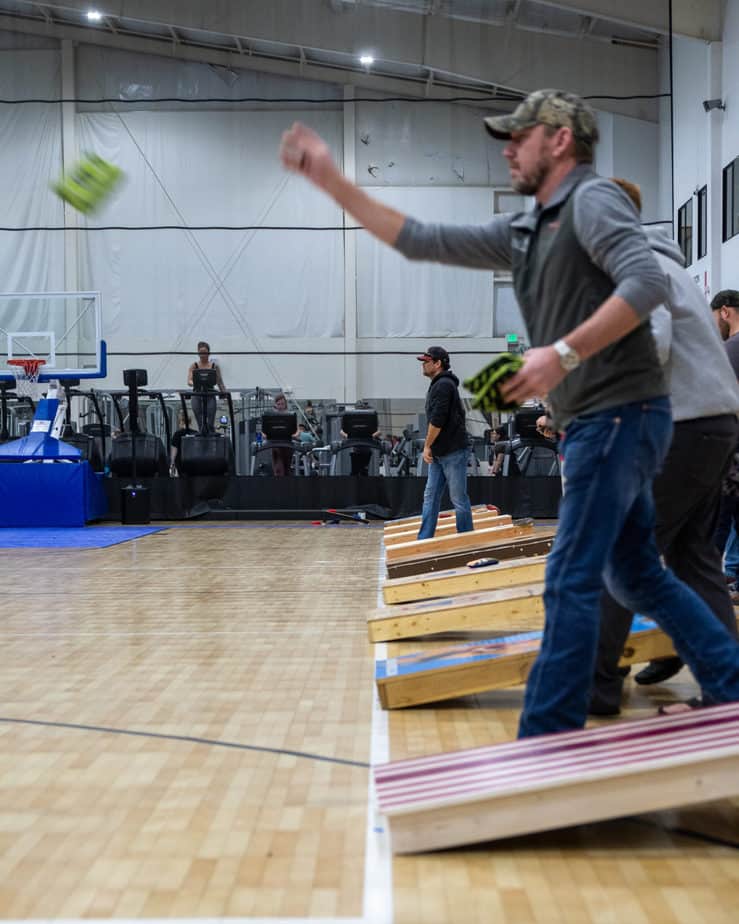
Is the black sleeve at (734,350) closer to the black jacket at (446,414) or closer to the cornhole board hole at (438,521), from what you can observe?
the black jacket at (446,414)

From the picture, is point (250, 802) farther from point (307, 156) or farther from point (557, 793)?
point (307, 156)

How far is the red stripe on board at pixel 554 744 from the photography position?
8.39 feet

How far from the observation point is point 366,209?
2.67 m

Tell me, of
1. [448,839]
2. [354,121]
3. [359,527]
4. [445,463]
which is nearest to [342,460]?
[359,527]

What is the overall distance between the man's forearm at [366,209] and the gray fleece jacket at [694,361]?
975 mm

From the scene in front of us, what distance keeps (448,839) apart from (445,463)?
634cm

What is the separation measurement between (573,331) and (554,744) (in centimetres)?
95

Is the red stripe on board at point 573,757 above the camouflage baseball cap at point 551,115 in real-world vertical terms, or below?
below

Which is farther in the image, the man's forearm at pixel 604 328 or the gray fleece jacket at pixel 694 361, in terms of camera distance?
the gray fleece jacket at pixel 694 361

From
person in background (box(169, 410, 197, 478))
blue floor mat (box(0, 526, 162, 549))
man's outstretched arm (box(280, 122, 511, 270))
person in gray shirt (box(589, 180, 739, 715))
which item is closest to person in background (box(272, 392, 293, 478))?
person in background (box(169, 410, 197, 478))

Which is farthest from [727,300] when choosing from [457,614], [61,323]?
[61,323]

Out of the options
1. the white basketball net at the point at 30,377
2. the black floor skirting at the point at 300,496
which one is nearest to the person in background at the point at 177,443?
the black floor skirting at the point at 300,496

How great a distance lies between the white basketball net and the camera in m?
14.4

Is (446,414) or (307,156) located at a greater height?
(307,156)
